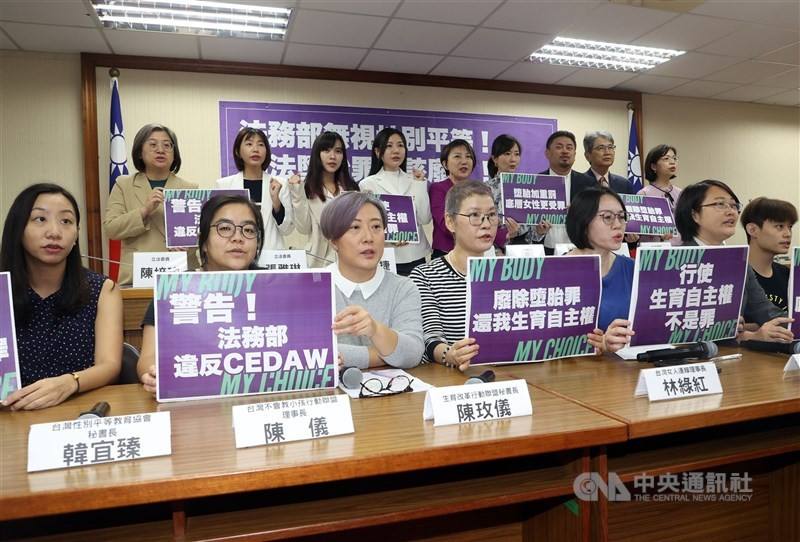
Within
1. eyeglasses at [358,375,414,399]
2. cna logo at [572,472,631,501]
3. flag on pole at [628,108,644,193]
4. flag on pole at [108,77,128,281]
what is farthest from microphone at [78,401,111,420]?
flag on pole at [628,108,644,193]

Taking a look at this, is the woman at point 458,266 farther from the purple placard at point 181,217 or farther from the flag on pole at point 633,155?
the flag on pole at point 633,155

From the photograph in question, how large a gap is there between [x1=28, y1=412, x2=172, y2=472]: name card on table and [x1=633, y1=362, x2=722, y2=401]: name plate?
0.99 metres

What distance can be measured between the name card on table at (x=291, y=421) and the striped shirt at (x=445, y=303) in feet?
2.69

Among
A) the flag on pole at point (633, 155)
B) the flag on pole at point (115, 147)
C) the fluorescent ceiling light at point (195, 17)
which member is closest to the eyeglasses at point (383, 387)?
the fluorescent ceiling light at point (195, 17)

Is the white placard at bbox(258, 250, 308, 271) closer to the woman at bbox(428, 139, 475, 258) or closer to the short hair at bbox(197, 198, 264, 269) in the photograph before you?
the woman at bbox(428, 139, 475, 258)

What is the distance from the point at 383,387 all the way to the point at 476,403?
0.28m

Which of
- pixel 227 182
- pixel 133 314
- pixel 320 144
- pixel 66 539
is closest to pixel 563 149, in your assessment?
pixel 320 144

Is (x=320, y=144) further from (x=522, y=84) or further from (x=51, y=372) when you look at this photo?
(x=522, y=84)

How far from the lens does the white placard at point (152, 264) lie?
2824 millimetres

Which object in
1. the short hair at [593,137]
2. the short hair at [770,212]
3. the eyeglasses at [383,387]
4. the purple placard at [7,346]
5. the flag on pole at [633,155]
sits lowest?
the eyeglasses at [383,387]

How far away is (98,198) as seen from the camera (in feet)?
15.4

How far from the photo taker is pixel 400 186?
138 inches

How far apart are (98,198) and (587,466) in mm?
4770

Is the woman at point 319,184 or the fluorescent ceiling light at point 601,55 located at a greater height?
the fluorescent ceiling light at point 601,55
